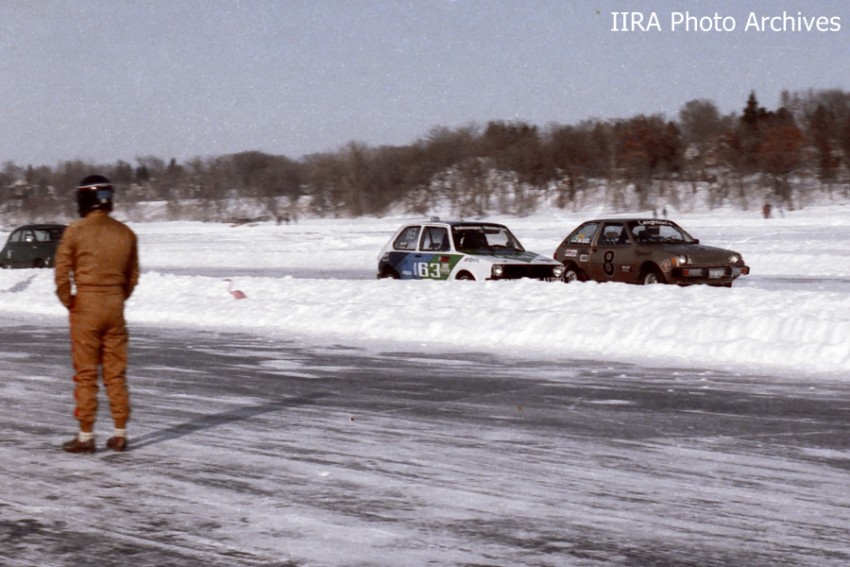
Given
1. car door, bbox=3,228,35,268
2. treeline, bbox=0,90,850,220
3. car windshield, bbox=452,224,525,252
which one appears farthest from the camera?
treeline, bbox=0,90,850,220

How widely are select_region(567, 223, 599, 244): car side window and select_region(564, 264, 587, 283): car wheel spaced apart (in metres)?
0.56

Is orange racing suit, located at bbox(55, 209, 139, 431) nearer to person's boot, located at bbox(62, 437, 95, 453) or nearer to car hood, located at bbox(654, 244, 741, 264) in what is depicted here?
person's boot, located at bbox(62, 437, 95, 453)

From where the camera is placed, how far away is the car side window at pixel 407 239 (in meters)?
21.6

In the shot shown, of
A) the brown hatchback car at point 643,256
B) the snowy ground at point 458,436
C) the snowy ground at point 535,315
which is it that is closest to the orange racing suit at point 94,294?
the snowy ground at point 458,436

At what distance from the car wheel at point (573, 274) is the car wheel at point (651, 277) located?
4.69 ft

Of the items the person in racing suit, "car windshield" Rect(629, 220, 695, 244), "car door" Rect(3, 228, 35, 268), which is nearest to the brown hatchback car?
"car windshield" Rect(629, 220, 695, 244)

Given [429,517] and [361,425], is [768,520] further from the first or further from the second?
[361,425]

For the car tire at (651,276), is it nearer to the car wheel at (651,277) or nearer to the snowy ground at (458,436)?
the car wheel at (651,277)

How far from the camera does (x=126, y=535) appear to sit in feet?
18.7

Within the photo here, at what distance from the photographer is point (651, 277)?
21391mm

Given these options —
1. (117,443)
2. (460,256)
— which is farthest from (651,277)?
(117,443)

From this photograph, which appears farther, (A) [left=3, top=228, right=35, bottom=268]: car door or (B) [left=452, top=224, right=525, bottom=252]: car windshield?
(A) [left=3, top=228, right=35, bottom=268]: car door

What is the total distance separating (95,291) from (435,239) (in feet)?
45.2

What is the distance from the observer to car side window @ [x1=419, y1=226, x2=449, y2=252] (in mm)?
20891
